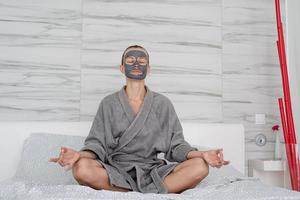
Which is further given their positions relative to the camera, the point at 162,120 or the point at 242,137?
the point at 242,137

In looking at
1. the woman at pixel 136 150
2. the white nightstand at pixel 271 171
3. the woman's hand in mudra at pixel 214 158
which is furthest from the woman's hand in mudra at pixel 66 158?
the white nightstand at pixel 271 171

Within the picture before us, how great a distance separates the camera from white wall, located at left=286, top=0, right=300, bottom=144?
2.35 m

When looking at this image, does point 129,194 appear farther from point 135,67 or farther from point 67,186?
point 135,67

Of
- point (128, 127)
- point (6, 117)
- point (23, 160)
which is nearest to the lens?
point (128, 127)

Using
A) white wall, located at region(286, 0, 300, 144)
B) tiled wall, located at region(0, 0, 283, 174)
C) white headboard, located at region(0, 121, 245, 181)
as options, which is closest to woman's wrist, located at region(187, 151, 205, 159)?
white headboard, located at region(0, 121, 245, 181)

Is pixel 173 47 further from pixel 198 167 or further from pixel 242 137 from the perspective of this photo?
pixel 198 167

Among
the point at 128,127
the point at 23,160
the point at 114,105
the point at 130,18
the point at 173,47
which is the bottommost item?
the point at 23,160

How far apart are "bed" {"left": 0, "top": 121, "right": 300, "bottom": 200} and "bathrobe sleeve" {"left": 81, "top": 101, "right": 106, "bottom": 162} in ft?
0.69

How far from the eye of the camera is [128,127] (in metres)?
1.57

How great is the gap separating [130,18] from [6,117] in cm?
103

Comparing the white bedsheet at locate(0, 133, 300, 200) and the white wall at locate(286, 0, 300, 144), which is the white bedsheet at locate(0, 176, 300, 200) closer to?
the white bedsheet at locate(0, 133, 300, 200)

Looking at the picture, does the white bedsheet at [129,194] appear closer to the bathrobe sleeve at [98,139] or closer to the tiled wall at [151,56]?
the bathrobe sleeve at [98,139]

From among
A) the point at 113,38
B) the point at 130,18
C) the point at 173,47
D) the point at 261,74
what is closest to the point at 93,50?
the point at 113,38

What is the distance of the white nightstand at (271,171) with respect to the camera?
222 cm
